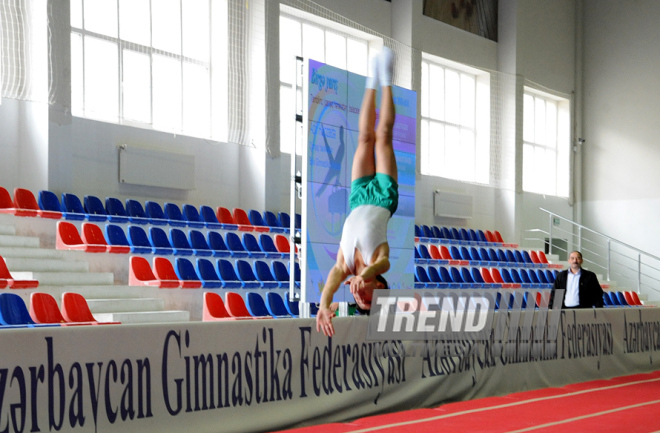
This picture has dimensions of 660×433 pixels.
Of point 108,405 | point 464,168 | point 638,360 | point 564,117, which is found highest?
point 564,117

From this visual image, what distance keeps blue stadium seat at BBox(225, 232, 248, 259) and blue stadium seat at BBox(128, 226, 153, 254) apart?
1396mm

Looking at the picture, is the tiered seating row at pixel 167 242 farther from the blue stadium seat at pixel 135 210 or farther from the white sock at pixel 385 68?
the white sock at pixel 385 68

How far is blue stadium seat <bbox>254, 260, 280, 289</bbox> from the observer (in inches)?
407

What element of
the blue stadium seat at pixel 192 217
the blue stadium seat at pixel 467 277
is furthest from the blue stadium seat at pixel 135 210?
the blue stadium seat at pixel 467 277

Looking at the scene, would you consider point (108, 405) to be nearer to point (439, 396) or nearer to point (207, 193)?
point (439, 396)

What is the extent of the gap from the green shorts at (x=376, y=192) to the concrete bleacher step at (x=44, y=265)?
411cm

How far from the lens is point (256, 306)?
28.8ft

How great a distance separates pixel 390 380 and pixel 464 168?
13.8 meters

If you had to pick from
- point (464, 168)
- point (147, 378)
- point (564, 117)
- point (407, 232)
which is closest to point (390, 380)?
point (147, 378)

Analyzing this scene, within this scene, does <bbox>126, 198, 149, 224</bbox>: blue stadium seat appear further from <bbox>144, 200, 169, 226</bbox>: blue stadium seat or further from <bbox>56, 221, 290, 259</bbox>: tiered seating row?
<bbox>56, 221, 290, 259</bbox>: tiered seating row

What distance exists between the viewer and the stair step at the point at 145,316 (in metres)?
7.86

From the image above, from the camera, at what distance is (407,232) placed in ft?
34.7

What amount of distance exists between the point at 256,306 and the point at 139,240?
7.52 feet

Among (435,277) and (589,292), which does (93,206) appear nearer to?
(435,277)
